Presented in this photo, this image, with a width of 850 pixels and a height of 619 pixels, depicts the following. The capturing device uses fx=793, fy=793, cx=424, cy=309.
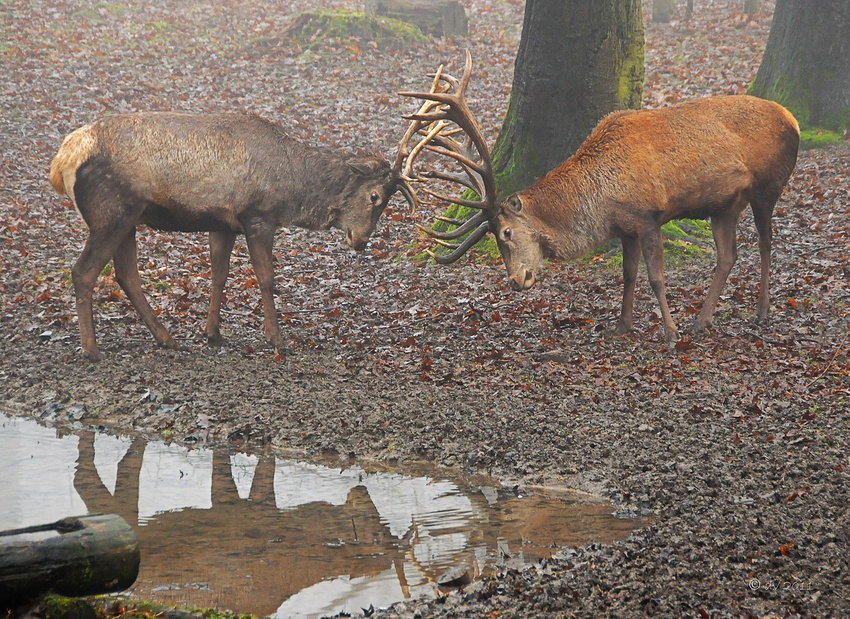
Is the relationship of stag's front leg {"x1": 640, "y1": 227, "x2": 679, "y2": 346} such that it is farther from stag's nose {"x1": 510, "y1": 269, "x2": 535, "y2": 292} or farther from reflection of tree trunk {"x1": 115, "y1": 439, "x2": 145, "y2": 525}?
reflection of tree trunk {"x1": 115, "y1": 439, "x2": 145, "y2": 525}

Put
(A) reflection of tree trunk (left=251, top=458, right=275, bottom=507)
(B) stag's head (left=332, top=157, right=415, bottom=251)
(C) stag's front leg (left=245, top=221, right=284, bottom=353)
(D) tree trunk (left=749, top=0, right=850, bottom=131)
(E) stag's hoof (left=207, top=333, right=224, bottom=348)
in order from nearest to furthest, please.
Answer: (A) reflection of tree trunk (left=251, top=458, right=275, bottom=507) < (C) stag's front leg (left=245, top=221, right=284, bottom=353) < (E) stag's hoof (left=207, top=333, right=224, bottom=348) < (B) stag's head (left=332, top=157, right=415, bottom=251) < (D) tree trunk (left=749, top=0, right=850, bottom=131)

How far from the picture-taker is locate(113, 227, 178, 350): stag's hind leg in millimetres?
8234

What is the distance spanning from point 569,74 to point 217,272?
491 centimetres

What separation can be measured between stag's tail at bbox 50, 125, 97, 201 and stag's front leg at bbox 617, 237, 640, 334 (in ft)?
17.8

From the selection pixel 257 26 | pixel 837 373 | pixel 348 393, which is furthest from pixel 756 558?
pixel 257 26

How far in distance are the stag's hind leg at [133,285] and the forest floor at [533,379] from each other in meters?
0.24

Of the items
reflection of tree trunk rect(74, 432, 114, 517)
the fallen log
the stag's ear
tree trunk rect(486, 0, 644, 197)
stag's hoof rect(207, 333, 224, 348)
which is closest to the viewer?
the fallen log

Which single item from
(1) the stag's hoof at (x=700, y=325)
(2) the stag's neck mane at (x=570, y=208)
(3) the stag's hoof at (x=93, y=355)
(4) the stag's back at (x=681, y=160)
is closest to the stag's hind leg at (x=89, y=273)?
(3) the stag's hoof at (x=93, y=355)

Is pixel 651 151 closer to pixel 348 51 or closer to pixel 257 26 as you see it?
pixel 348 51

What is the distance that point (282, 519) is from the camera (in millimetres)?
4621

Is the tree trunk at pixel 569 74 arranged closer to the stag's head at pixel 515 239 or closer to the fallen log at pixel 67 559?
the stag's head at pixel 515 239

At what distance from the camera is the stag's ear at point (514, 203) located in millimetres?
8172

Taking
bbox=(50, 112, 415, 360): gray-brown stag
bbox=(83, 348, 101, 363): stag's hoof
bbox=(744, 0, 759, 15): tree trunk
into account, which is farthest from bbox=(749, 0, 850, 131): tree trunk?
bbox=(83, 348, 101, 363): stag's hoof

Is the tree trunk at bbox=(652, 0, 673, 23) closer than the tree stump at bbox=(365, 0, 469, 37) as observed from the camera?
No
